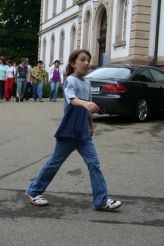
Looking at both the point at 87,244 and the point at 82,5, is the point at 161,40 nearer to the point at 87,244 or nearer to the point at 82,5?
the point at 82,5

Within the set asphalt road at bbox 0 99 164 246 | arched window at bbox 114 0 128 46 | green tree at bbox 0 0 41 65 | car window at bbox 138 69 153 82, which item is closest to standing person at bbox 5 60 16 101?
arched window at bbox 114 0 128 46

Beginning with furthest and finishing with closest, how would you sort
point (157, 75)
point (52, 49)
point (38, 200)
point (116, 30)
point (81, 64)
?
point (52, 49), point (116, 30), point (157, 75), point (38, 200), point (81, 64)

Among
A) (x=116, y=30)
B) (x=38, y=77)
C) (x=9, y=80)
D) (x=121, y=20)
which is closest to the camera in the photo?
(x=38, y=77)

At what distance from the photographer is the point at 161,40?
2433 cm

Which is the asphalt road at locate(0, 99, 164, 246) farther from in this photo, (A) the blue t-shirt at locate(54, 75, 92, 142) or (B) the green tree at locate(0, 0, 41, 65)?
(B) the green tree at locate(0, 0, 41, 65)

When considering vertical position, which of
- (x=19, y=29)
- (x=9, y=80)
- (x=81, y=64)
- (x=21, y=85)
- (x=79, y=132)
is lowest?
(x=21, y=85)

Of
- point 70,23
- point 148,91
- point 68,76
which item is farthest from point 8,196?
point 70,23

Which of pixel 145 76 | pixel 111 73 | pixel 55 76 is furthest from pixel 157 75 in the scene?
pixel 55 76

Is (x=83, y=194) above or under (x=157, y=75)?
under

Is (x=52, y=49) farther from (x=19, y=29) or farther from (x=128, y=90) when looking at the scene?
(x=128, y=90)

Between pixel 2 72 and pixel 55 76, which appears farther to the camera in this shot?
pixel 55 76

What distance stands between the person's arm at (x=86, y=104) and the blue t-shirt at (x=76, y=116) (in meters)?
0.19

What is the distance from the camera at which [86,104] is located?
4.60 metres

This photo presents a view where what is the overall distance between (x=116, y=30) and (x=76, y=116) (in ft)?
75.3
